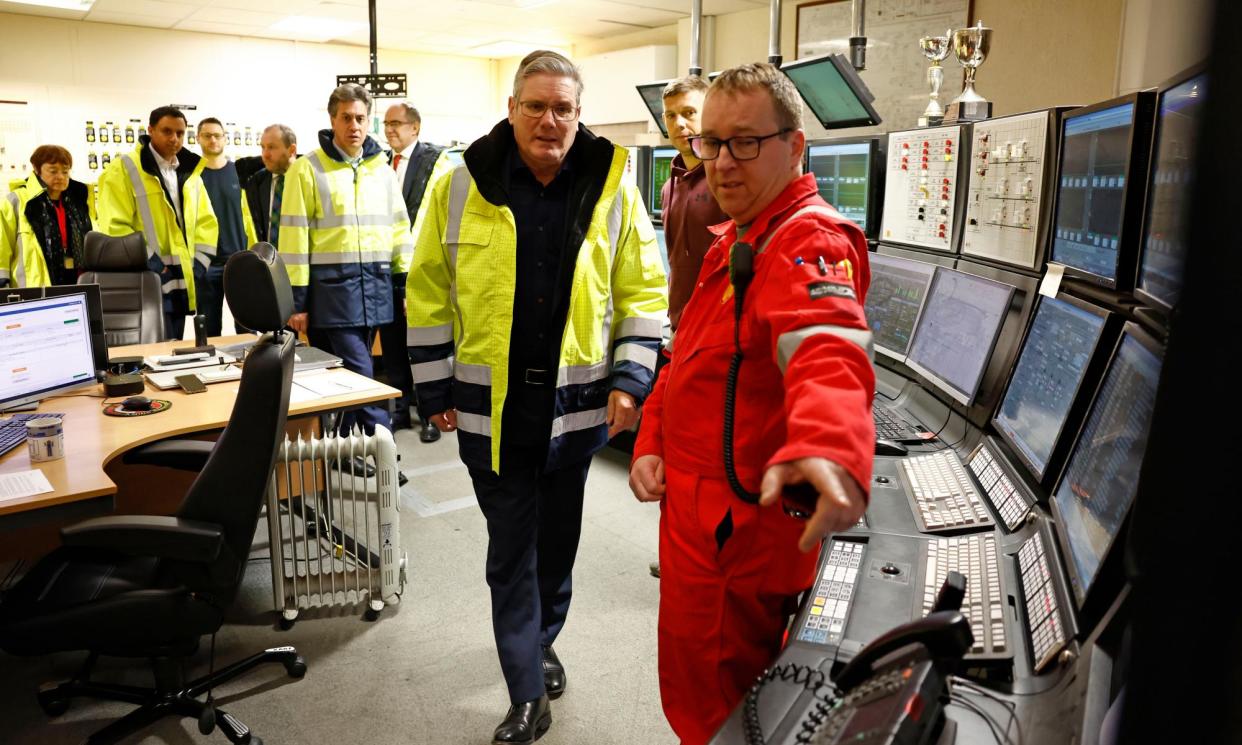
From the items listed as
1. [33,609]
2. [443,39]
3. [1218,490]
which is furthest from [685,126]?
[443,39]

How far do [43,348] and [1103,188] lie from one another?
2765 mm

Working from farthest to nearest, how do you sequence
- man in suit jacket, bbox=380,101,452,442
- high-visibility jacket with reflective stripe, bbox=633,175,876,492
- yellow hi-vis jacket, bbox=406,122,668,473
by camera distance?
man in suit jacket, bbox=380,101,452,442 < yellow hi-vis jacket, bbox=406,122,668,473 < high-visibility jacket with reflective stripe, bbox=633,175,876,492

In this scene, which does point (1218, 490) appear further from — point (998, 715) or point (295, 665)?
point (295, 665)

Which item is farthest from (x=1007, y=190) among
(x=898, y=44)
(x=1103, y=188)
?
(x=898, y=44)

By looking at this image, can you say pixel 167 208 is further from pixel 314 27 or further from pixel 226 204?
pixel 314 27

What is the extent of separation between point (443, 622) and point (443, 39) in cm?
774

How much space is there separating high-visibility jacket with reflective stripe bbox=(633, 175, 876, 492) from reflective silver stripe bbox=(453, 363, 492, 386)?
55 centimetres

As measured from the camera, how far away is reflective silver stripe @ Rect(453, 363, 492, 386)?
2.04 metres

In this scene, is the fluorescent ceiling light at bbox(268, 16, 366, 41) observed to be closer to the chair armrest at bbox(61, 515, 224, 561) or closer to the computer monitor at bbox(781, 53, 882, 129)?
the computer monitor at bbox(781, 53, 882, 129)

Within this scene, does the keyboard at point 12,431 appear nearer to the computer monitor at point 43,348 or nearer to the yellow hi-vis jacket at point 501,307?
the computer monitor at point 43,348

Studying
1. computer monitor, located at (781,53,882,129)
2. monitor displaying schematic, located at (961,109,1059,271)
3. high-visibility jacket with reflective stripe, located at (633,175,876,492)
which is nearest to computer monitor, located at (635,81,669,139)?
computer monitor, located at (781,53,882,129)

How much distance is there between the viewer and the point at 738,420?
1.31 meters

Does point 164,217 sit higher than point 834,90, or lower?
lower

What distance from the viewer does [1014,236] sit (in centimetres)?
200
